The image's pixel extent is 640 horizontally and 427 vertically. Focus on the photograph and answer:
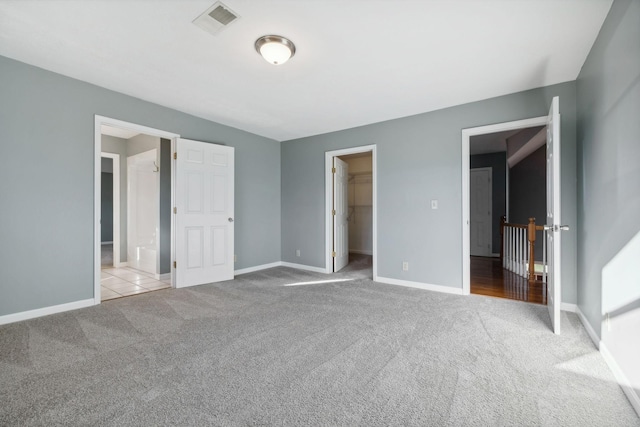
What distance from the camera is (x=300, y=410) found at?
144 cm

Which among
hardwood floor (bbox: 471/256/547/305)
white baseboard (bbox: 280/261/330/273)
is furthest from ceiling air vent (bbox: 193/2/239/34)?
hardwood floor (bbox: 471/256/547/305)

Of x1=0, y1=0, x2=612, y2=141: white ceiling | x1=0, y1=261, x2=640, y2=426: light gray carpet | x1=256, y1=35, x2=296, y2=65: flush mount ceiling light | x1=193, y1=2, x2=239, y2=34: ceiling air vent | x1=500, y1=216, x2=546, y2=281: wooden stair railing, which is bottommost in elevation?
x1=0, y1=261, x2=640, y2=426: light gray carpet

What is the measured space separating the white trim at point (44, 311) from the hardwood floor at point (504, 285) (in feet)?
15.3

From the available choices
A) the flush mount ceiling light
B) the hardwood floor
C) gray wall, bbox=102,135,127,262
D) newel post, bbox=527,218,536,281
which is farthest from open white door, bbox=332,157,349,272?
gray wall, bbox=102,135,127,262

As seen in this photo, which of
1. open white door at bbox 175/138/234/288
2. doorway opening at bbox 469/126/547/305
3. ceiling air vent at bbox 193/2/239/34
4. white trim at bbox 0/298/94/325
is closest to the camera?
ceiling air vent at bbox 193/2/239/34

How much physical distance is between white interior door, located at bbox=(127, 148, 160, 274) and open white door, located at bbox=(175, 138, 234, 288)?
0.95 metres

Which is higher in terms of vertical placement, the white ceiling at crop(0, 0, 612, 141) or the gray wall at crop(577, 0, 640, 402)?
the white ceiling at crop(0, 0, 612, 141)

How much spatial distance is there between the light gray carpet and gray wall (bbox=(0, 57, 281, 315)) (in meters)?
0.37

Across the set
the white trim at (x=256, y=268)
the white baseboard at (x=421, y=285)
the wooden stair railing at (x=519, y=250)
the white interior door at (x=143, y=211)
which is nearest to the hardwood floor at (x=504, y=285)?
the wooden stair railing at (x=519, y=250)

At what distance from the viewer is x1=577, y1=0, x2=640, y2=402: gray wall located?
5.22 feet

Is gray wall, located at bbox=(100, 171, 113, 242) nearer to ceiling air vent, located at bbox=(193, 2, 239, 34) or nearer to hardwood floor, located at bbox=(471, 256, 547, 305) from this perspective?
ceiling air vent, located at bbox=(193, 2, 239, 34)

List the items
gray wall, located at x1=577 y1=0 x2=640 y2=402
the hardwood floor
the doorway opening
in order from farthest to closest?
the doorway opening < the hardwood floor < gray wall, located at x1=577 y1=0 x2=640 y2=402

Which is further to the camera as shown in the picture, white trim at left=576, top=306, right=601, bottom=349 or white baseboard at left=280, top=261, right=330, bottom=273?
white baseboard at left=280, top=261, right=330, bottom=273

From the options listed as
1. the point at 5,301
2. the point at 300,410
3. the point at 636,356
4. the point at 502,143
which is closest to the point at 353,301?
the point at 300,410
